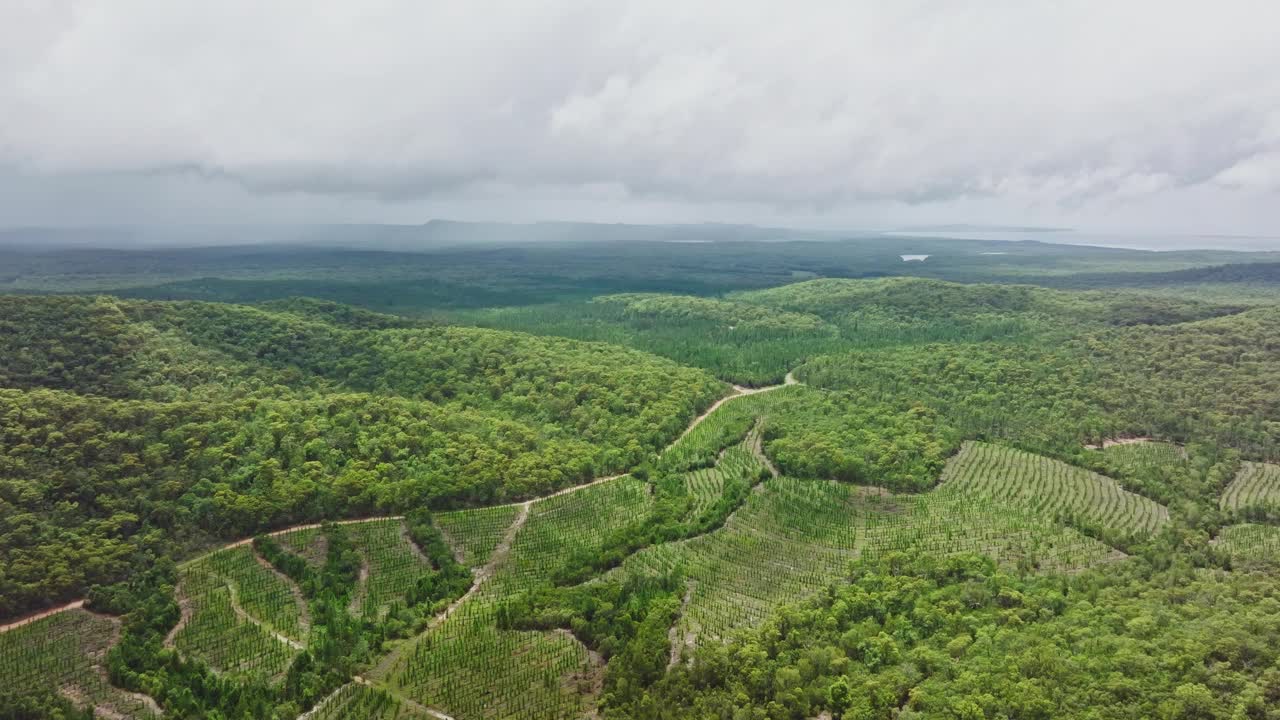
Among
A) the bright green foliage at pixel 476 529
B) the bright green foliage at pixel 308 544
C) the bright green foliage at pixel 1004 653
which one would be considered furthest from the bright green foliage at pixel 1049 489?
the bright green foliage at pixel 308 544

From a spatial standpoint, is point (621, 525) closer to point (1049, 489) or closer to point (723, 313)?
point (1049, 489)

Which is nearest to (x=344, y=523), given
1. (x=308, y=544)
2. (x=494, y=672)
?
(x=308, y=544)

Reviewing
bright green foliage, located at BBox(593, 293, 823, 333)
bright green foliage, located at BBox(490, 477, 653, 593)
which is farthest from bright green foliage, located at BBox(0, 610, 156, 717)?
bright green foliage, located at BBox(593, 293, 823, 333)

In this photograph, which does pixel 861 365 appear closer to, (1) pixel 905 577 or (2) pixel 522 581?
(1) pixel 905 577

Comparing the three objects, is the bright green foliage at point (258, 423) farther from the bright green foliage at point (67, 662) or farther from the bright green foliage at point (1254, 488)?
the bright green foliage at point (1254, 488)

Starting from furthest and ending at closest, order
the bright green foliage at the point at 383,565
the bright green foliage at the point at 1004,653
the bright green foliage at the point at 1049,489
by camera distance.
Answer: the bright green foliage at the point at 1049,489
the bright green foliage at the point at 383,565
the bright green foliage at the point at 1004,653

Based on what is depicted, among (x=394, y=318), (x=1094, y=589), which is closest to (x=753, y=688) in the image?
(x=1094, y=589)
